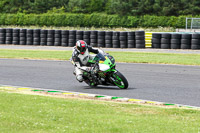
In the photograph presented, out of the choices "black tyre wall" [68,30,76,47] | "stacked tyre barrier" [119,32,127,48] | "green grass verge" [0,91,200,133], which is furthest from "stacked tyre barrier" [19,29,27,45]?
"green grass verge" [0,91,200,133]

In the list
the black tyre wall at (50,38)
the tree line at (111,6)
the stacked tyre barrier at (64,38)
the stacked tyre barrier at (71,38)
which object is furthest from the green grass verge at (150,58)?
the tree line at (111,6)

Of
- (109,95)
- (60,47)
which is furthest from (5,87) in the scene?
(60,47)

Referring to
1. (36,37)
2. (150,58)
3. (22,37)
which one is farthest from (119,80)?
(22,37)

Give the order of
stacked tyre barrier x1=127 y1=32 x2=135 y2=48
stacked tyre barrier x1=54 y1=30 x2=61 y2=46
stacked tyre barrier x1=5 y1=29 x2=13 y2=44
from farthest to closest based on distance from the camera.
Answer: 1. stacked tyre barrier x1=5 y1=29 x2=13 y2=44
2. stacked tyre barrier x1=54 y1=30 x2=61 y2=46
3. stacked tyre barrier x1=127 y1=32 x2=135 y2=48

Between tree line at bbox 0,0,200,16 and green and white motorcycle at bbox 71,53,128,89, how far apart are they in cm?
5089

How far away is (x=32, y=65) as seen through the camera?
1784cm

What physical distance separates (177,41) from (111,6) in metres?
44.2

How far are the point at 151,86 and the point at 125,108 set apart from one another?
365 centimetres

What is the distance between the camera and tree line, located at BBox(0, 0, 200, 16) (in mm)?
62312

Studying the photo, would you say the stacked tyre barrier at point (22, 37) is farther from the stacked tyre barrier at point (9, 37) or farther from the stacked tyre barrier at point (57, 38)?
the stacked tyre barrier at point (57, 38)

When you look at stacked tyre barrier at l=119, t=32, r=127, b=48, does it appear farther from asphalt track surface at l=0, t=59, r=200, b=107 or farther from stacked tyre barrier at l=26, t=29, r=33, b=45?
asphalt track surface at l=0, t=59, r=200, b=107

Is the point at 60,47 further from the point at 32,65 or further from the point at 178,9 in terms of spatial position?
the point at 178,9

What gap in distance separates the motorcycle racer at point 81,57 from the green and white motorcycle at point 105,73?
97 millimetres

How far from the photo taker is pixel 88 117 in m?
7.50
